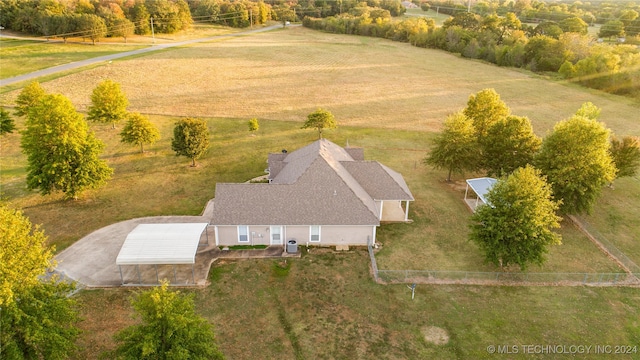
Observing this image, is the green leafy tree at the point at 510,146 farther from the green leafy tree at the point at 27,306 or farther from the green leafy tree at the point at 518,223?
the green leafy tree at the point at 27,306

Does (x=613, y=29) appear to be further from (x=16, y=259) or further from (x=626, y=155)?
(x=16, y=259)

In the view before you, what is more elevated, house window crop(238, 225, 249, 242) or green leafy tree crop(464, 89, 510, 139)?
green leafy tree crop(464, 89, 510, 139)

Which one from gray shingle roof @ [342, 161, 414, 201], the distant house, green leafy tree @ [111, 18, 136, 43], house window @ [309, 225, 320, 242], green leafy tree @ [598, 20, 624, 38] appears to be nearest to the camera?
the distant house

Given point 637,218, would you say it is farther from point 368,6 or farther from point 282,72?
→ point 368,6

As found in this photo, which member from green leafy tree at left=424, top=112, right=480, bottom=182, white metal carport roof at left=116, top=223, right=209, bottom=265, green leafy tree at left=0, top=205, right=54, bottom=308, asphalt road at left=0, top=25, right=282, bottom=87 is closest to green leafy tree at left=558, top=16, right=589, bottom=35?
green leafy tree at left=424, top=112, right=480, bottom=182

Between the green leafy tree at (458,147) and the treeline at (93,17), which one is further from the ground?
the treeline at (93,17)

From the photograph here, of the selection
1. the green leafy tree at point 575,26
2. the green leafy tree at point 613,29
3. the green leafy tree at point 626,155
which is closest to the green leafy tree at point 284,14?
the green leafy tree at point 575,26

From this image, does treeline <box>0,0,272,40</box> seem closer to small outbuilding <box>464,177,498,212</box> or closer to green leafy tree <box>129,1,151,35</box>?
green leafy tree <box>129,1,151,35</box>
